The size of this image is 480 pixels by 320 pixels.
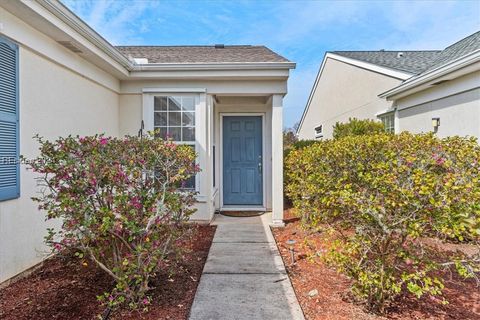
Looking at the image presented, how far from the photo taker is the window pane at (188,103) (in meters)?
6.28

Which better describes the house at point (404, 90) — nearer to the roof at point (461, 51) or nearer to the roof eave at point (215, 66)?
the roof at point (461, 51)

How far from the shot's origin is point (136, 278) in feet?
8.82

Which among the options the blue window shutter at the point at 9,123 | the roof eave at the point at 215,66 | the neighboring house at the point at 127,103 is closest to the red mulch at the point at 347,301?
the neighboring house at the point at 127,103

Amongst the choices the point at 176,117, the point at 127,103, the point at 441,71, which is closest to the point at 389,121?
the point at 441,71

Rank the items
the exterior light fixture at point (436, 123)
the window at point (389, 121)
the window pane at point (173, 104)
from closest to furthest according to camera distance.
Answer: the exterior light fixture at point (436, 123)
the window pane at point (173, 104)
the window at point (389, 121)

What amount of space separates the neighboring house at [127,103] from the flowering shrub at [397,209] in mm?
3313

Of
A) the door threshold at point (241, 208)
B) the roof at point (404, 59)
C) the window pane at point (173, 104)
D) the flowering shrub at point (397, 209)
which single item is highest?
the roof at point (404, 59)

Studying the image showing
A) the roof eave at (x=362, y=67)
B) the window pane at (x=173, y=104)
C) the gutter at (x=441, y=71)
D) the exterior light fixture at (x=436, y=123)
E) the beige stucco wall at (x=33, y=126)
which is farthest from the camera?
the roof eave at (x=362, y=67)

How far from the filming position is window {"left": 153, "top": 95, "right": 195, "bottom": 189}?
630 centimetres

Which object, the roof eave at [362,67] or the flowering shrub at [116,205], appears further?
the roof eave at [362,67]

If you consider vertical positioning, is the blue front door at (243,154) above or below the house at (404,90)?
below

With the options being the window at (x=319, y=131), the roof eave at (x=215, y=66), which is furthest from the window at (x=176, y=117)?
the window at (x=319, y=131)

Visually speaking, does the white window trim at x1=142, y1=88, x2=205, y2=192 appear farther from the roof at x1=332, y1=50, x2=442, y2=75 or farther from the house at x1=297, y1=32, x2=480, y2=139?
the roof at x1=332, y1=50, x2=442, y2=75

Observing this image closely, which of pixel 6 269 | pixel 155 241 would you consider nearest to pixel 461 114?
pixel 155 241
